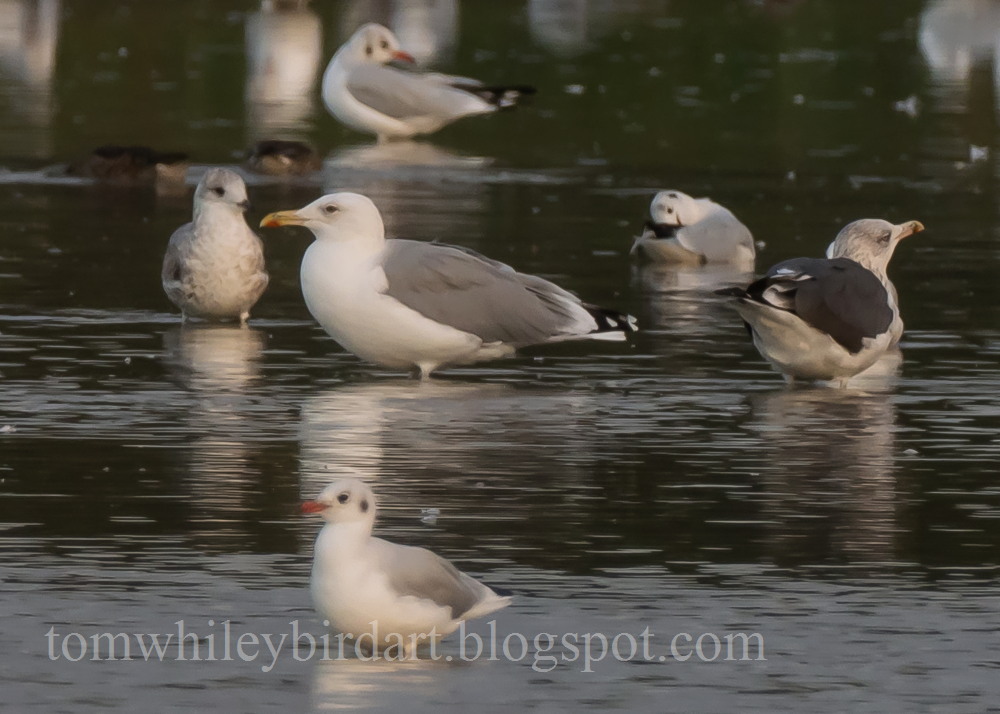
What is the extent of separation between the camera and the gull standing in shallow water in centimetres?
1189

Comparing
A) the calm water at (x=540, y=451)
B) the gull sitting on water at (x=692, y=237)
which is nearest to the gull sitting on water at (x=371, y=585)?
the calm water at (x=540, y=451)

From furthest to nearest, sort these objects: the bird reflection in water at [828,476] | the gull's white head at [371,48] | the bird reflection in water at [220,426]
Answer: the gull's white head at [371,48] < the bird reflection in water at [220,426] < the bird reflection in water at [828,476]

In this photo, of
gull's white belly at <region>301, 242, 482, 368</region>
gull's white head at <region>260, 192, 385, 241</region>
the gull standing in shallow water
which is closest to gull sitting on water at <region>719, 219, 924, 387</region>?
the gull standing in shallow water

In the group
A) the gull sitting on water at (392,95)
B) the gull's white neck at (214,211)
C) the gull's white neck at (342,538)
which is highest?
the gull sitting on water at (392,95)

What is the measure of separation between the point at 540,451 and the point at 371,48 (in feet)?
50.3

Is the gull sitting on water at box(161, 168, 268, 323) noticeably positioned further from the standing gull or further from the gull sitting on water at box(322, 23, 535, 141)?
the gull sitting on water at box(322, 23, 535, 141)

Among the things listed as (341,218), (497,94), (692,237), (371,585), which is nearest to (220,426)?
(341,218)

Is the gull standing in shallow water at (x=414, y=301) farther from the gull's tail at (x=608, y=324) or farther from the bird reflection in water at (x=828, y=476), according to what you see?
the bird reflection in water at (x=828, y=476)

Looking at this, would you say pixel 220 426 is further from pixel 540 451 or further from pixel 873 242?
pixel 873 242

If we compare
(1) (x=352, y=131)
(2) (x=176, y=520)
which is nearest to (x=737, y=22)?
(1) (x=352, y=131)

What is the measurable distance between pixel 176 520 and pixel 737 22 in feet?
105

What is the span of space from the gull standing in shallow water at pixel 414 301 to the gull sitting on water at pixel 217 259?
1.81m

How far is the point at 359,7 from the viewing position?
42625 mm

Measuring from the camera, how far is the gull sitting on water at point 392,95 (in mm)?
24391
